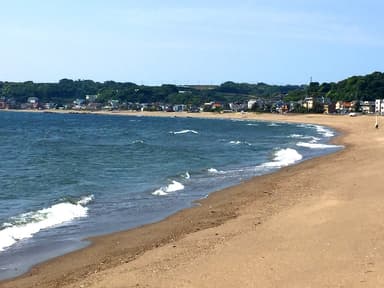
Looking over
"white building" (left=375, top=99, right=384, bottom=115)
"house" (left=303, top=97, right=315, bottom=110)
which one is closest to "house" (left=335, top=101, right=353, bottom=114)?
"house" (left=303, top=97, right=315, bottom=110)

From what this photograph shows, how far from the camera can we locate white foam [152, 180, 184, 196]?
23359 mm

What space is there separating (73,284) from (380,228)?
712 centimetres

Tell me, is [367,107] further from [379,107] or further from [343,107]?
[379,107]

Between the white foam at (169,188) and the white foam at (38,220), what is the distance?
3159 mm

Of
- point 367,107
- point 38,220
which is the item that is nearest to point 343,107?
point 367,107

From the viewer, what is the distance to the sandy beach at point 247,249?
33.9ft

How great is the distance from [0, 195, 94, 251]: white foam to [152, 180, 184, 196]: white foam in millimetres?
3159

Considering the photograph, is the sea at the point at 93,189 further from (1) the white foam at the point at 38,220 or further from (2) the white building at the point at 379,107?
(2) the white building at the point at 379,107

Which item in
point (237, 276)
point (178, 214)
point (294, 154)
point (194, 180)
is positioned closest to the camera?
point (237, 276)

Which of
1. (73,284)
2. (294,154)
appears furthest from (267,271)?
(294,154)

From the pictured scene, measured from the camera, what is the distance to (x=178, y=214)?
1861 cm

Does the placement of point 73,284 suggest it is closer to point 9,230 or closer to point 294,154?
point 9,230

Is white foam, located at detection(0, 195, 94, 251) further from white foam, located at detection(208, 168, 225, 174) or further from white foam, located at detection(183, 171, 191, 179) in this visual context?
white foam, located at detection(208, 168, 225, 174)

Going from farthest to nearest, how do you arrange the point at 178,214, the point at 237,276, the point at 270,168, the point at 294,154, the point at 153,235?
the point at 294,154 → the point at 270,168 → the point at 178,214 → the point at 153,235 → the point at 237,276
